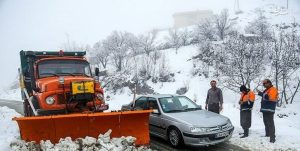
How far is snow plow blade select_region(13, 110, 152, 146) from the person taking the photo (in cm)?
596

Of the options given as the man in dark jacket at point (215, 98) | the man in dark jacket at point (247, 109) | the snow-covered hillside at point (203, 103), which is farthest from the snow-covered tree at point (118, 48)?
the man in dark jacket at point (247, 109)

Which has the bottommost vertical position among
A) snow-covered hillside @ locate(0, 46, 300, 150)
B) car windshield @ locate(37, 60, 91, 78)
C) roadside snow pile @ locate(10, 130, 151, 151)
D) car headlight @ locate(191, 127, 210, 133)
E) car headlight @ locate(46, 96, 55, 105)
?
snow-covered hillside @ locate(0, 46, 300, 150)

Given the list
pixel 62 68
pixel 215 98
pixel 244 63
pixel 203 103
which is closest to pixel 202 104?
pixel 203 103

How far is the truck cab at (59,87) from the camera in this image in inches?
293

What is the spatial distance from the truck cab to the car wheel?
6.35 ft

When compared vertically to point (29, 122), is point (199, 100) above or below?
below

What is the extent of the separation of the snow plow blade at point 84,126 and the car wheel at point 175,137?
97 cm

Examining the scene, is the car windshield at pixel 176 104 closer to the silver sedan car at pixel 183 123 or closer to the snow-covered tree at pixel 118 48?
the silver sedan car at pixel 183 123

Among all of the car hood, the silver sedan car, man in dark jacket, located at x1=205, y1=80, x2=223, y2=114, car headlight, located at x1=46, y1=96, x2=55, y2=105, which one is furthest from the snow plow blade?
man in dark jacket, located at x1=205, y1=80, x2=223, y2=114

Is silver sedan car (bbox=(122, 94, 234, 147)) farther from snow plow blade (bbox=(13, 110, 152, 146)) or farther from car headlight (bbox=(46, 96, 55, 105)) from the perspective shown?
car headlight (bbox=(46, 96, 55, 105))

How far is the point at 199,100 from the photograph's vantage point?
20.0m

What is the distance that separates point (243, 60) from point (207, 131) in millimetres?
12525

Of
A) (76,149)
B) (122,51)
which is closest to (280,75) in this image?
(76,149)

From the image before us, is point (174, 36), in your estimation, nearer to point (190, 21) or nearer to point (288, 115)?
point (288, 115)
